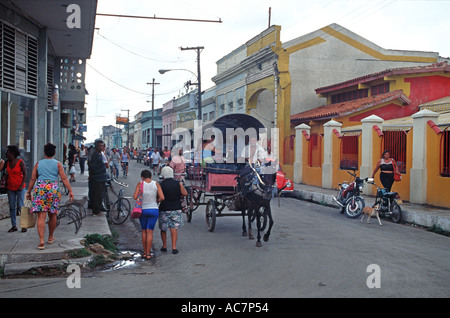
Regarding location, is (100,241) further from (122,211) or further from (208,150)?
(208,150)

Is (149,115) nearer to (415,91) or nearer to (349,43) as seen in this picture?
(349,43)

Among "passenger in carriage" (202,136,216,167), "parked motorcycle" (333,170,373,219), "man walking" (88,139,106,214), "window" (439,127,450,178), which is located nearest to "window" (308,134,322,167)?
"parked motorcycle" (333,170,373,219)

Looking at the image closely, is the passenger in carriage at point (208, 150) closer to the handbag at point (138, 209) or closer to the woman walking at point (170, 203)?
the woman walking at point (170, 203)

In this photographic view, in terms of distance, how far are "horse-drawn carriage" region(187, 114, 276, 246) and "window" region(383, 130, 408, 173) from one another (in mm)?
6312

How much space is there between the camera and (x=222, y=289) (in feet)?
20.0

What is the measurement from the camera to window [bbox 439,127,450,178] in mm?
13969

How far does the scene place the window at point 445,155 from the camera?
14.0 metres

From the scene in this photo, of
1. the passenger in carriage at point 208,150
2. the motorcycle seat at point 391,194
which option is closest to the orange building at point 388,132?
the motorcycle seat at point 391,194

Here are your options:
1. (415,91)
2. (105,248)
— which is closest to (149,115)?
(415,91)

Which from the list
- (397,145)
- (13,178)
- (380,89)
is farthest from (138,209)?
(380,89)

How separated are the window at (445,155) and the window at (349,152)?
5.64 m

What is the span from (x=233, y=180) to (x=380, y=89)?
17.5 metres

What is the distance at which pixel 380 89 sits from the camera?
2566cm

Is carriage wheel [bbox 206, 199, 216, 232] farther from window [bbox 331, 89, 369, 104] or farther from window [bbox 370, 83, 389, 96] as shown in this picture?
window [bbox 331, 89, 369, 104]
